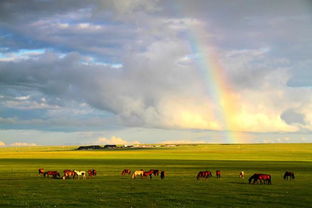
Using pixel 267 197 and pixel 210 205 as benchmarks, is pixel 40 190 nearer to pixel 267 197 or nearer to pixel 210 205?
pixel 210 205

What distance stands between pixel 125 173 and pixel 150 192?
18306 mm

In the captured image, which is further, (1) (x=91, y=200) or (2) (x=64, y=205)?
(1) (x=91, y=200)

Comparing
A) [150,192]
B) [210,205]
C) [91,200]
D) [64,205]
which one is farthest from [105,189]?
[210,205]

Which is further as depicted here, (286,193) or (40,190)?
(40,190)

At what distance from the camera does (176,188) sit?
2880cm

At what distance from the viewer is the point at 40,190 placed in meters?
27.8

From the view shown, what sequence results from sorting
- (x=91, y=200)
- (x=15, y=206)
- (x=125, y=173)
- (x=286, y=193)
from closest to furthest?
(x=15, y=206)
(x=91, y=200)
(x=286, y=193)
(x=125, y=173)

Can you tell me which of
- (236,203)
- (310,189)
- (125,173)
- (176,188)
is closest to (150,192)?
(176,188)

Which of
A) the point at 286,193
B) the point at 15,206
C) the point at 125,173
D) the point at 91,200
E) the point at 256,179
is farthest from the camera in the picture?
the point at 125,173

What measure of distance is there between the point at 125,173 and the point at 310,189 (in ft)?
71.8

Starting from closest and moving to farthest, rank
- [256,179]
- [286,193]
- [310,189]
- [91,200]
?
[91,200] < [286,193] < [310,189] < [256,179]

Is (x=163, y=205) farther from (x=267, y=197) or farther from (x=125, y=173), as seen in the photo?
(x=125, y=173)

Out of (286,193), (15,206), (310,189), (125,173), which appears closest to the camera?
(15,206)

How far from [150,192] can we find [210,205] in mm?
6405
